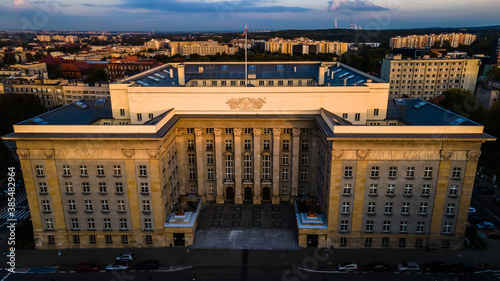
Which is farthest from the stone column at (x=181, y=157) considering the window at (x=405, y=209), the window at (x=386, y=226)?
the window at (x=405, y=209)

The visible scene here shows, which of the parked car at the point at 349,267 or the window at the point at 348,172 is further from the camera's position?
the window at the point at 348,172

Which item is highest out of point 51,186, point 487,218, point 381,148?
point 381,148

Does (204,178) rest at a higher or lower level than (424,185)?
lower

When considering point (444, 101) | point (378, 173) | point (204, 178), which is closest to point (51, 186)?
point (204, 178)

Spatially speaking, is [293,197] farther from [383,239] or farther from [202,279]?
[202,279]

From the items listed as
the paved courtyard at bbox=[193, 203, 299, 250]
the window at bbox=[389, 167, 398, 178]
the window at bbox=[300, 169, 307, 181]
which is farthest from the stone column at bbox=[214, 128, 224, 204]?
the window at bbox=[389, 167, 398, 178]

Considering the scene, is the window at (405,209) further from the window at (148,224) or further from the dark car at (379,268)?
the window at (148,224)

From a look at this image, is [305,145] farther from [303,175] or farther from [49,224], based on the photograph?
[49,224]
